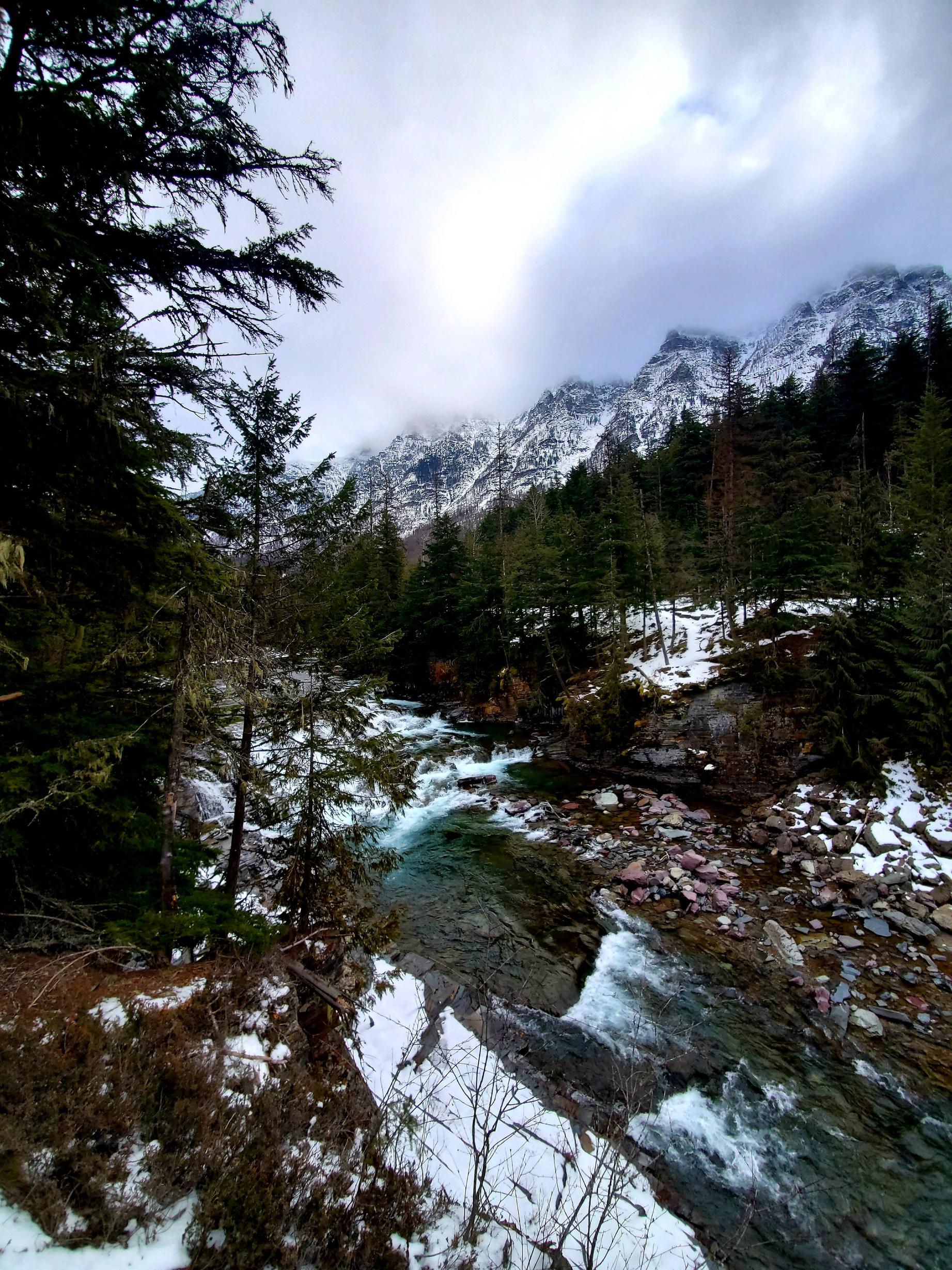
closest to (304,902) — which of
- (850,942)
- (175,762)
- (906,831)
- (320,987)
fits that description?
(320,987)

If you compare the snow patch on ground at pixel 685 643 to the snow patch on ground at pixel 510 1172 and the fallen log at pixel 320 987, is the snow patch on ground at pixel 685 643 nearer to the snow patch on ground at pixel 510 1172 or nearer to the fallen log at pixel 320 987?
the snow patch on ground at pixel 510 1172

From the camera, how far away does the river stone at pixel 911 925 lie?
28.6ft

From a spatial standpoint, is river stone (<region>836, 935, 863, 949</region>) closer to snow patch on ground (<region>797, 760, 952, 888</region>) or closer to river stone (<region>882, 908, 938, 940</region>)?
river stone (<region>882, 908, 938, 940</region>)

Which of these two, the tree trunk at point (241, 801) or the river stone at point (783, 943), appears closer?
the tree trunk at point (241, 801)

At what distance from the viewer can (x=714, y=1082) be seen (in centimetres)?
636

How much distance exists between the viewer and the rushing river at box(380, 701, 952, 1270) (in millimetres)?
4891

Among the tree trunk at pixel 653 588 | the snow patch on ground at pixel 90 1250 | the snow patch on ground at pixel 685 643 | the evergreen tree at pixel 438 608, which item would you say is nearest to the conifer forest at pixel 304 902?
the snow patch on ground at pixel 90 1250

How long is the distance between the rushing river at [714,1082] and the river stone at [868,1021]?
594 mm

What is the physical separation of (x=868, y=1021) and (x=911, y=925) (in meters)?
2.80

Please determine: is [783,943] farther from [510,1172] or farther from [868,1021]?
[510,1172]

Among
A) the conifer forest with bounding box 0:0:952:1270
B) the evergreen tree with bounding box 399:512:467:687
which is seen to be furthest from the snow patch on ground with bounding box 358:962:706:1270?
the evergreen tree with bounding box 399:512:467:687

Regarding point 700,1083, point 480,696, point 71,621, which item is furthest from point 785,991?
point 480,696

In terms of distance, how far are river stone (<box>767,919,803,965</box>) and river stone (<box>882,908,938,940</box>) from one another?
2.02 metres

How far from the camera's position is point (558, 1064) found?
6.48 m
